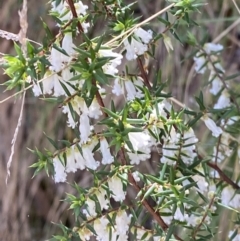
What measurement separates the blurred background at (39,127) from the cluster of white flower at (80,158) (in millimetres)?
1164

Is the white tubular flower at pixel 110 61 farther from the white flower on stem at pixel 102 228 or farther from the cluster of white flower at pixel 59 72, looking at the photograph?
the white flower on stem at pixel 102 228

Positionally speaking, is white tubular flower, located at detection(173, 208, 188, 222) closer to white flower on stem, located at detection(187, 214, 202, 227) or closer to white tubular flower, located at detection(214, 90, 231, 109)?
white flower on stem, located at detection(187, 214, 202, 227)

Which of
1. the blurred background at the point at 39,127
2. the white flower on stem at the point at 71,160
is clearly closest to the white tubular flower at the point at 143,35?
the white flower on stem at the point at 71,160

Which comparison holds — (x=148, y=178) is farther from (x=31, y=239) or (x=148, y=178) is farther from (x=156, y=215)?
(x=31, y=239)

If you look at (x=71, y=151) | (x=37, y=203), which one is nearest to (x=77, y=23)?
(x=71, y=151)

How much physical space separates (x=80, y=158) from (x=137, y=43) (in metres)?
0.22

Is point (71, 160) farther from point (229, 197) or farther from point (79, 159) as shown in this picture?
point (229, 197)

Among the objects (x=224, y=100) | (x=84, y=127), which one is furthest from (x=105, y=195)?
(x=224, y=100)

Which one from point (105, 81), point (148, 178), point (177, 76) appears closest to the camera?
point (105, 81)

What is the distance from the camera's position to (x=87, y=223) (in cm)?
89

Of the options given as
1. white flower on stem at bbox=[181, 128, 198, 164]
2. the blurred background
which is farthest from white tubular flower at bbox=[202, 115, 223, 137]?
the blurred background

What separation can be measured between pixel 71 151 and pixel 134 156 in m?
0.11

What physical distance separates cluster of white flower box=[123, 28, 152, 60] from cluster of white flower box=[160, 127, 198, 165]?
0.14 metres

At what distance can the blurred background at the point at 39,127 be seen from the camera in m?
2.03
